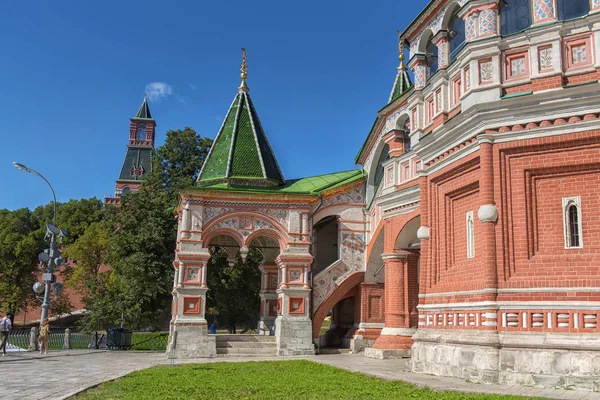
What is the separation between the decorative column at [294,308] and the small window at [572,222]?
10161mm

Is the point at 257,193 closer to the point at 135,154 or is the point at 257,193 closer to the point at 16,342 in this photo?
the point at 16,342

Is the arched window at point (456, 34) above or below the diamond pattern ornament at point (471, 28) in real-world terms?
above

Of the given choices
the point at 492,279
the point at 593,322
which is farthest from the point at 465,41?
the point at 593,322

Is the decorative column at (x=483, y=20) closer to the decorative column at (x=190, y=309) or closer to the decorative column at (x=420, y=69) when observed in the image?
the decorative column at (x=420, y=69)

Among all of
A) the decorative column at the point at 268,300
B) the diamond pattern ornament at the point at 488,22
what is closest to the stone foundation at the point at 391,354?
the decorative column at the point at 268,300

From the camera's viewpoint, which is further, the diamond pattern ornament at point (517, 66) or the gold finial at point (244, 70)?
the gold finial at point (244, 70)

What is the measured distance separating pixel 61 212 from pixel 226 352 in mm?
40739

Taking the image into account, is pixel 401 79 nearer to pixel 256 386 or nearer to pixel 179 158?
pixel 256 386

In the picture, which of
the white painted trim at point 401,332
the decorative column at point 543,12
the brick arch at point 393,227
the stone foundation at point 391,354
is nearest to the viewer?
the decorative column at point 543,12

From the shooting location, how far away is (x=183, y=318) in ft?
59.0

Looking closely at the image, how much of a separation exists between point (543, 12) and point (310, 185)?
11.2 meters


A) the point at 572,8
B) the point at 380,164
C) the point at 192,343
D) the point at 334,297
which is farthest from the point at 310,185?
the point at 572,8

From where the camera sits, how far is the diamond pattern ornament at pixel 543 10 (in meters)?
10.5

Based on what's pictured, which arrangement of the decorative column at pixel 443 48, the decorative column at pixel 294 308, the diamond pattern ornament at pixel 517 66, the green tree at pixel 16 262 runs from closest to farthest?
1. the diamond pattern ornament at pixel 517 66
2. the decorative column at pixel 443 48
3. the decorative column at pixel 294 308
4. the green tree at pixel 16 262
